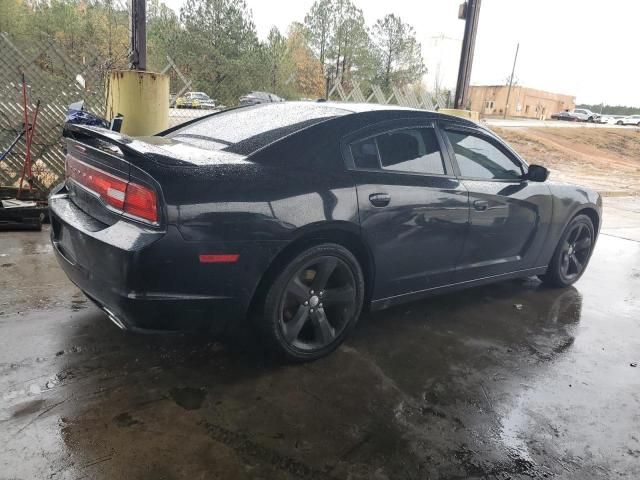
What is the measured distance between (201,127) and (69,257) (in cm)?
127

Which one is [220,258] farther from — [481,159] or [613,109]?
[613,109]

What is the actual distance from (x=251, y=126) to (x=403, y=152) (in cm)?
100

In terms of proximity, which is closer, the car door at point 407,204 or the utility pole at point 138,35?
the car door at point 407,204

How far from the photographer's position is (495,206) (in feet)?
Result: 12.1

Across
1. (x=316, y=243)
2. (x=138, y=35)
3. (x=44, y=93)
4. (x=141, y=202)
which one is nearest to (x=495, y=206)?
(x=316, y=243)

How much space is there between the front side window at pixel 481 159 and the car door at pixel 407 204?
179mm

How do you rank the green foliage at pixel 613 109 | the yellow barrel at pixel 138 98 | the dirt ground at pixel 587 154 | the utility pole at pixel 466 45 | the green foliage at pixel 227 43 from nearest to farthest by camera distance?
the yellow barrel at pixel 138 98, the utility pole at pixel 466 45, the green foliage at pixel 227 43, the dirt ground at pixel 587 154, the green foliage at pixel 613 109

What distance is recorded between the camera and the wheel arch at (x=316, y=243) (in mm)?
2688

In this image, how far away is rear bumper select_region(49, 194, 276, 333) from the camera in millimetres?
2301

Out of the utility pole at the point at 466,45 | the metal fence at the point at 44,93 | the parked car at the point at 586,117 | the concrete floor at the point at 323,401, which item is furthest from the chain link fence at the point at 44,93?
the parked car at the point at 586,117

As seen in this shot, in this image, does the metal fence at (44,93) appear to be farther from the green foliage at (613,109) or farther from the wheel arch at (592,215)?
the green foliage at (613,109)

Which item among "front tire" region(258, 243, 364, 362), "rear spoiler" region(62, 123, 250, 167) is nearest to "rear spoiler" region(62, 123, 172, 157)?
"rear spoiler" region(62, 123, 250, 167)

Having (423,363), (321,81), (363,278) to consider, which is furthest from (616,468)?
(321,81)

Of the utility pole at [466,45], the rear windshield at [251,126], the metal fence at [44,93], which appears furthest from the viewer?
the utility pole at [466,45]
